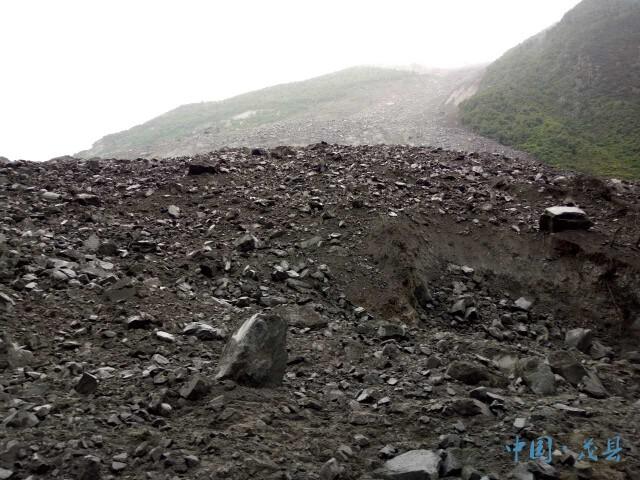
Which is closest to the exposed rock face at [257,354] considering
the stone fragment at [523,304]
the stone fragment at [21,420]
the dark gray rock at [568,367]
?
the stone fragment at [21,420]

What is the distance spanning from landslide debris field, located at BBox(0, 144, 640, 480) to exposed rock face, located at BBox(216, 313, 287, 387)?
27mm

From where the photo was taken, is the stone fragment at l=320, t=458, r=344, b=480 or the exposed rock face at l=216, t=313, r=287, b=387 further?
the exposed rock face at l=216, t=313, r=287, b=387

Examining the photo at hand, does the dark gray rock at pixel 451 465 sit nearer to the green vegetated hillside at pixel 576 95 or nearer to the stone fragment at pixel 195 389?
the stone fragment at pixel 195 389

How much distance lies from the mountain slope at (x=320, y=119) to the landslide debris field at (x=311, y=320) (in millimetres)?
18694

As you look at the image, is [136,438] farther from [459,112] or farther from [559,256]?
[459,112]

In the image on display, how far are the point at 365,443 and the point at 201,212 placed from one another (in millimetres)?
6029

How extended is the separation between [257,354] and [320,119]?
36.2m

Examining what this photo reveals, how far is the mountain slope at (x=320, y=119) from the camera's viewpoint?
1238 inches

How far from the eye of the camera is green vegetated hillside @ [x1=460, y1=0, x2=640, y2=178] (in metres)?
23.1

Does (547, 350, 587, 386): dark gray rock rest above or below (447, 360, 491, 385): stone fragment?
below

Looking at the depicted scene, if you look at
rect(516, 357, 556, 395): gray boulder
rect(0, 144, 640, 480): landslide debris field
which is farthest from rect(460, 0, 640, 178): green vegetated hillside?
rect(516, 357, 556, 395): gray boulder

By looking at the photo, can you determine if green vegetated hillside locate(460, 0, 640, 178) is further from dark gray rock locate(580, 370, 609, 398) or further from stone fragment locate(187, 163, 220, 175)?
stone fragment locate(187, 163, 220, 175)

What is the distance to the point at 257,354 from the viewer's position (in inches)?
184

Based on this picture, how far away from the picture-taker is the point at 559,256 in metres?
7.95
